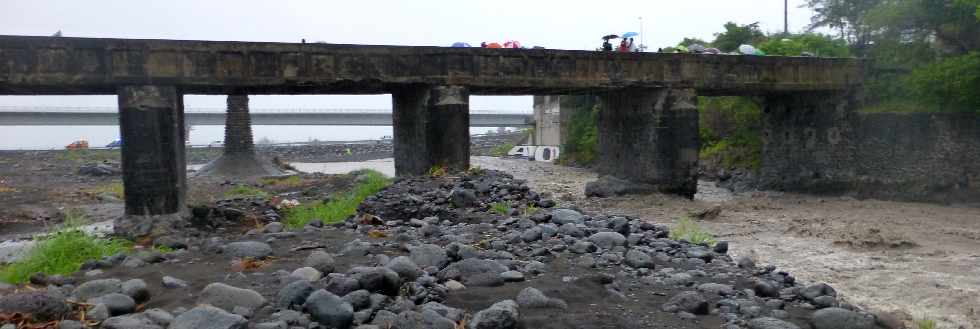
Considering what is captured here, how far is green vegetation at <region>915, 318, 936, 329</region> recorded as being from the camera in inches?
364

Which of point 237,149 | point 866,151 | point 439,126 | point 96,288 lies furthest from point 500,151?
point 96,288

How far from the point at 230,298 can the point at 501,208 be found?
8.65m

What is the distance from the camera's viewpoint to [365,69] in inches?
849

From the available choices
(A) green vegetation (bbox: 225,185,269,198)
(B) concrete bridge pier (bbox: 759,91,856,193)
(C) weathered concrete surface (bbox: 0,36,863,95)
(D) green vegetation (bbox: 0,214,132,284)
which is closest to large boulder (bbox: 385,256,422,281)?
(D) green vegetation (bbox: 0,214,132,284)

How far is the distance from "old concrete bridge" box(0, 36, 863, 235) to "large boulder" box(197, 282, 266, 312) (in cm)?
1260

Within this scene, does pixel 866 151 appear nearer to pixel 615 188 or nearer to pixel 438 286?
pixel 615 188

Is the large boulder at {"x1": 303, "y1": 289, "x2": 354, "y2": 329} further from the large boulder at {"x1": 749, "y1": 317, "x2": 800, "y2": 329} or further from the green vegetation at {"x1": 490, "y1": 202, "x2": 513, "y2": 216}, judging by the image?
the green vegetation at {"x1": 490, "y1": 202, "x2": 513, "y2": 216}

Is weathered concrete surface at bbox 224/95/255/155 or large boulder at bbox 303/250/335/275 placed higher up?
weathered concrete surface at bbox 224/95/255/155

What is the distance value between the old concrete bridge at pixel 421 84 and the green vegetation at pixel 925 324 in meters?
14.4

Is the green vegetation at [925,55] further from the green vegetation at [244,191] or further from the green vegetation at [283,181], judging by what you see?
the green vegetation at [283,181]

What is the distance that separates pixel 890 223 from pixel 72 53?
2086 cm

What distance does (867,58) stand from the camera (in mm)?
28203

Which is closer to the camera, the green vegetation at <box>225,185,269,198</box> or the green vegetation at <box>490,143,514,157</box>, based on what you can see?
the green vegetation at <box>225,185,269,198</box>

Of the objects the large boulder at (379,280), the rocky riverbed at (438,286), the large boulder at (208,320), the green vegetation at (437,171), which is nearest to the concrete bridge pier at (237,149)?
the green vegetation at (437,171)
